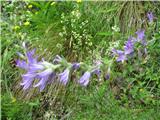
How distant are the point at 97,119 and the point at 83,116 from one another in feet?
0.35

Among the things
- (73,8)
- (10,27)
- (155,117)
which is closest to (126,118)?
(155,117)

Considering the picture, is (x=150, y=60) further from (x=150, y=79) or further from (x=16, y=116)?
(x=16, y=116)

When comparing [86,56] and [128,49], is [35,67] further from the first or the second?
[86,56]

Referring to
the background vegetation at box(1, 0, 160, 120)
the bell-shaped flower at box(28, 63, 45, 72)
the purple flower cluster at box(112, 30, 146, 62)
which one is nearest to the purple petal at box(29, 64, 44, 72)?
the bell-shaped flower at box(28, 63, 45, 72)

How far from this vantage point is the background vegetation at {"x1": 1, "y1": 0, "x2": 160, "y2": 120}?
2199mm

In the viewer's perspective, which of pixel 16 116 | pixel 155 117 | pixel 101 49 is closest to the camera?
pixel 155 117

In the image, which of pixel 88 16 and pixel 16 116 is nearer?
pixel 16 116

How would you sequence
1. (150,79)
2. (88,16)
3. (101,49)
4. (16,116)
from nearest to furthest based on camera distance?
(150,79), (16,116), (101,49), (88,16)

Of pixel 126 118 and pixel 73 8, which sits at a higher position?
pixel 73 8

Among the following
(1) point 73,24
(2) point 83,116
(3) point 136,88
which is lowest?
(2) point 83,116

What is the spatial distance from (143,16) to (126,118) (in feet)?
2.90

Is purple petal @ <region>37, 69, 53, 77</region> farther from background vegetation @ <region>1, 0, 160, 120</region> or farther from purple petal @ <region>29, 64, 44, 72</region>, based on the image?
background vegetation @ <region>1, 0, 160, 120</region>

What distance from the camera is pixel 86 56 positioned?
2564 millimetres

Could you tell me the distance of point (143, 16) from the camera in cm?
265
